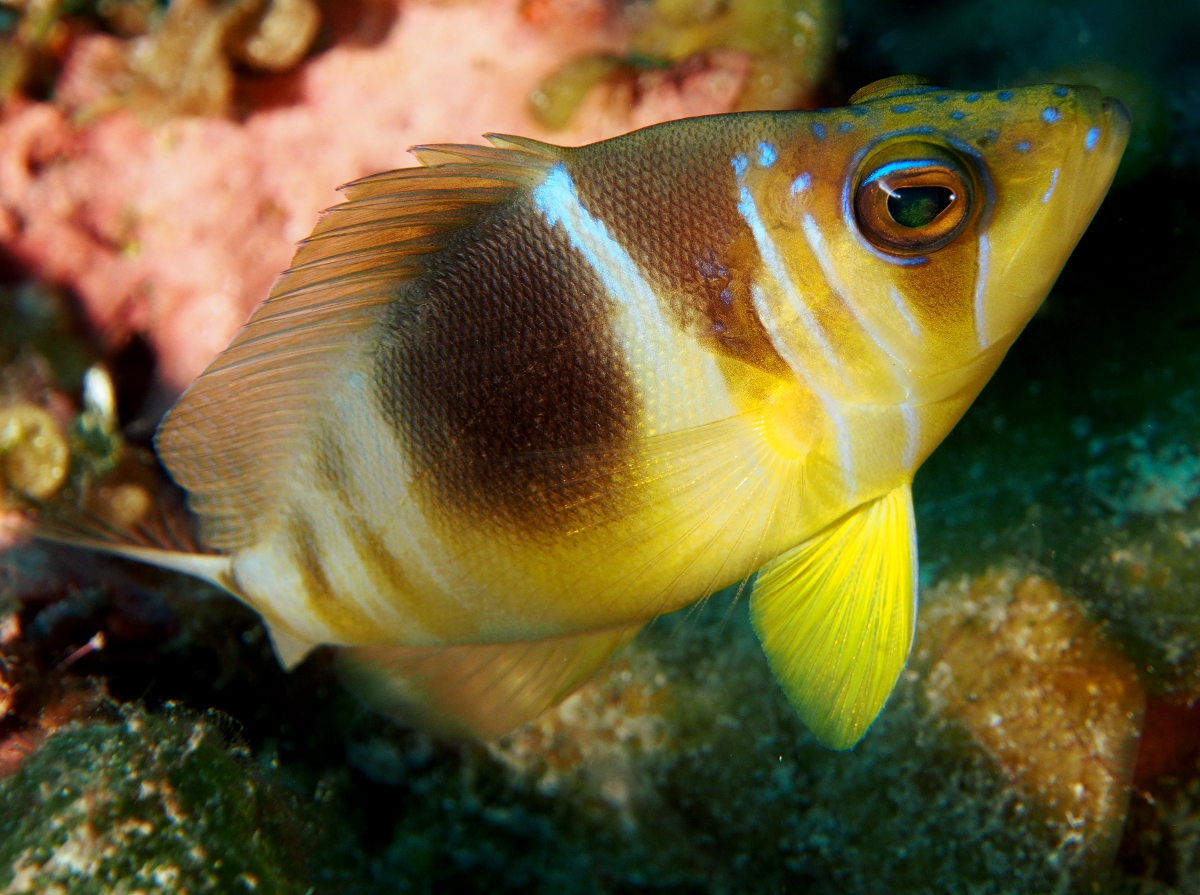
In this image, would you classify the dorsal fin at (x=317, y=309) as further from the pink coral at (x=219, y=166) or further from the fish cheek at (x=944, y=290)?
the pink coral at (x=219, y=166)

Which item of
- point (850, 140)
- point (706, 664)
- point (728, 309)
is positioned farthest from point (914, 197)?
point (706, 664)

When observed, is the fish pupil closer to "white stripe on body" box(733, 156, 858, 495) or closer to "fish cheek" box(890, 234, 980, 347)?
"fish cheek" box(890, 234, 980, 347)

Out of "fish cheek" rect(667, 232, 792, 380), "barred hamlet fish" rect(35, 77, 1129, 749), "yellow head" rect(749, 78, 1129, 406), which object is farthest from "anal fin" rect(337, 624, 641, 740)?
"yellow head" rect(749, 78, 1129, 406)

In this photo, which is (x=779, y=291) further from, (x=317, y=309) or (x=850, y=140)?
(x=317, y=309)

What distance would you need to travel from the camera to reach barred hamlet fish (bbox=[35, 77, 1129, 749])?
5.04 feet

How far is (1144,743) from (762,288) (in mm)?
1875

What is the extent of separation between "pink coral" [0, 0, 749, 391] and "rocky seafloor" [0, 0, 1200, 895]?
0.03 m

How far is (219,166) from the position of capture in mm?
3648

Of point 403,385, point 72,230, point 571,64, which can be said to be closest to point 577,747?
point 403,385

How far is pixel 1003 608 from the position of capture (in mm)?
2584

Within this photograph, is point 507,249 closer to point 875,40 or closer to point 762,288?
point 762,288

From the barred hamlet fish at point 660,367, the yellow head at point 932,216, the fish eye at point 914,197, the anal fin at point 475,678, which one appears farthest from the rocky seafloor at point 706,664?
the fish eye at point 914,197

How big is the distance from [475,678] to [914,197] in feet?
5.90

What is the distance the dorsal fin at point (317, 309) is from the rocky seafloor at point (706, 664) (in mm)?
739
